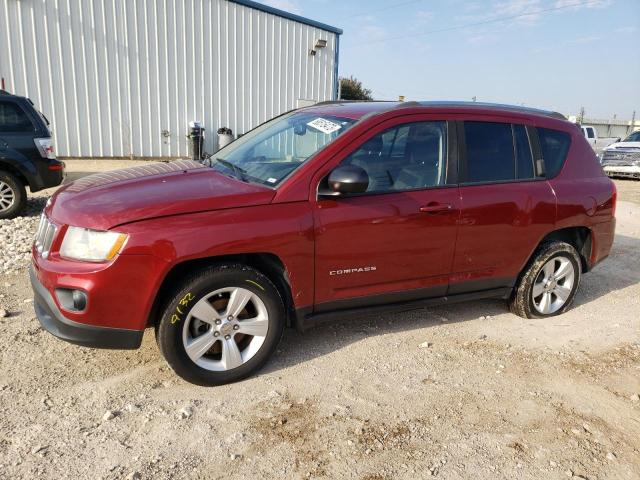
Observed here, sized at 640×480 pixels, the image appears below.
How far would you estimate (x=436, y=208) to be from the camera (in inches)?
142

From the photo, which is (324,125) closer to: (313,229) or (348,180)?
(348,180)

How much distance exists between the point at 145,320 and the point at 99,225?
23.6 inches

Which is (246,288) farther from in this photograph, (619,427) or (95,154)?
(95,154)

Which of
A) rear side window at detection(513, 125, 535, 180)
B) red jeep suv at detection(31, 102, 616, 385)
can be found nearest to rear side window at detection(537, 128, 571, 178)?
red jeep suv at detection(31, 102, 616, 385)

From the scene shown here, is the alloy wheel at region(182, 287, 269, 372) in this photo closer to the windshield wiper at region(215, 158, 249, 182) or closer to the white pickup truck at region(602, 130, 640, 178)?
the windshield wiper at region(215, 158, 249, 182)

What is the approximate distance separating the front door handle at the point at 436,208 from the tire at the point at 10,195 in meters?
6.07

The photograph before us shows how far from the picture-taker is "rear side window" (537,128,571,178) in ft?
14.0

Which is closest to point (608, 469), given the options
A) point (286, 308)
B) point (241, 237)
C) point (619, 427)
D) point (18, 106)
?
point (619, 427)

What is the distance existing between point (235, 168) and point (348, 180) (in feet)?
3.29

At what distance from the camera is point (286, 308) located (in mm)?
3391

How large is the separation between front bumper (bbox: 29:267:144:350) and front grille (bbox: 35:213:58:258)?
227mm

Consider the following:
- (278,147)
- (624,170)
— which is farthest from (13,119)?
(624,170)

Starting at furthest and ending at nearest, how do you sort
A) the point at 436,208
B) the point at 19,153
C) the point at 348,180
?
the point at 19,153, the point at 436,208, the point at 348,180

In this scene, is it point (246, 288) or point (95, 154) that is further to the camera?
point (95, 154)
